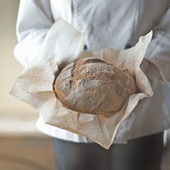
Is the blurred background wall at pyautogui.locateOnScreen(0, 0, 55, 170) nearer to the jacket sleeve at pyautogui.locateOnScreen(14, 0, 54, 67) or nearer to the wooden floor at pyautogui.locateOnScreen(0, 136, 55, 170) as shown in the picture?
the wooden floor at pyautogui.locateOnScreen(0, 136, 55, 170)

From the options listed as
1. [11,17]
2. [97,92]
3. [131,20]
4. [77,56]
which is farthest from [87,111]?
[11,17]

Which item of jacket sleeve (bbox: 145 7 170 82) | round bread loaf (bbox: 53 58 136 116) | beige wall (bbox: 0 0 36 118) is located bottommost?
beige wall (bbox: 0 0 36 118)

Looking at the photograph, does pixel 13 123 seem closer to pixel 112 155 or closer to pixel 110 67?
pixel 112 155

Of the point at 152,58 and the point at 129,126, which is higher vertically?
the point at 152,58

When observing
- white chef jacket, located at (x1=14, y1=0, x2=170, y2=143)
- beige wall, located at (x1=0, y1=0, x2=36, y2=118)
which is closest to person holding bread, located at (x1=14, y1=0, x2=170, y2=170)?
white chef jacket, located at (x1=14, y1=0, x2=170, y2=143)

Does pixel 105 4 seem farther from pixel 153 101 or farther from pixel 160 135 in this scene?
pixel 160 135

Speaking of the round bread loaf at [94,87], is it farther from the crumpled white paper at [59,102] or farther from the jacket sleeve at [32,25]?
the jacket sleeve at [32,25]

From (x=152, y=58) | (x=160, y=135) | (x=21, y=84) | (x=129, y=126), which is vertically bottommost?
(x=160, y=135)
